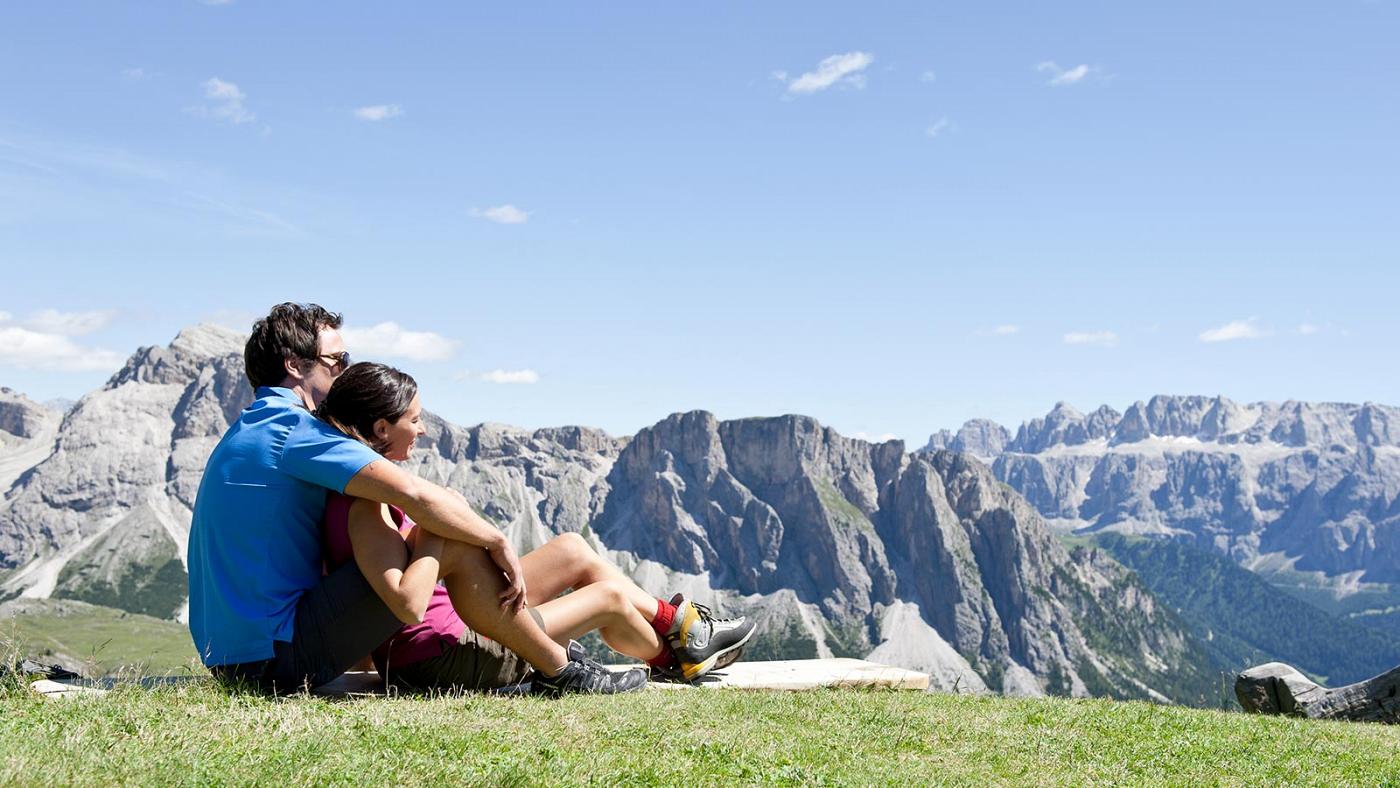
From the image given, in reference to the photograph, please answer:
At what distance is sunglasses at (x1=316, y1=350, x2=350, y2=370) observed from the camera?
10340 millimetres

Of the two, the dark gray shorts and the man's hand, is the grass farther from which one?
the man's hand

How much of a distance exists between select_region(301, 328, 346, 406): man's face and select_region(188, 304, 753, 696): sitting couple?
15mm

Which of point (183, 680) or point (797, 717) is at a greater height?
point (183, 680)

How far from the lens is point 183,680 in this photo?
1053cm

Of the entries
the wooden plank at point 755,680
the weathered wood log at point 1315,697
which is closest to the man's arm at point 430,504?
the wooden plank at point 755,680

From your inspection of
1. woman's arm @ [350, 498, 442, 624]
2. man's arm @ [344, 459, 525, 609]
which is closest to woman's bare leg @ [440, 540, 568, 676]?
man's arm @ [344, 459, 525, 609]

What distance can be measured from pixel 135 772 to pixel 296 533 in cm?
323

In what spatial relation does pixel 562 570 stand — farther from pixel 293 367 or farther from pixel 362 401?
pixel 293 367

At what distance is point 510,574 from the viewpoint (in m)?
10.0

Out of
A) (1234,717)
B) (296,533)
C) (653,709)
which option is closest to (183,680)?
(296,533)

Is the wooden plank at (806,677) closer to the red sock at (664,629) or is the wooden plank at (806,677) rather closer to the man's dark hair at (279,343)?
the red sock at (664,629)

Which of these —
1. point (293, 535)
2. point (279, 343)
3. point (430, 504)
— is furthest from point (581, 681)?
point (279, 343)

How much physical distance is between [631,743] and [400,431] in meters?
3.75

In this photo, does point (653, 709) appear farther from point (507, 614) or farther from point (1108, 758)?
point (1108, 758)
